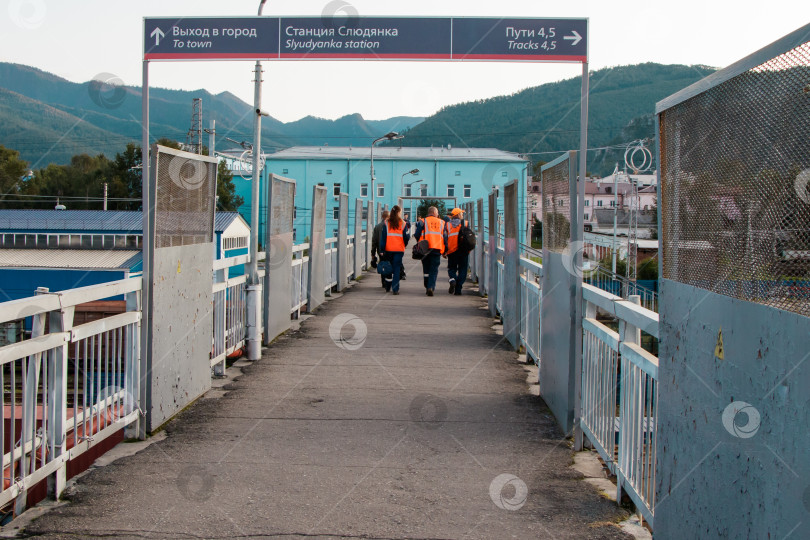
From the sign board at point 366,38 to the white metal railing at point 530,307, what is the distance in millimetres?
2286

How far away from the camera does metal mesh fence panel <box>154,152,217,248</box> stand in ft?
19.1

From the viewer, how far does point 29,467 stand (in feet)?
13.9

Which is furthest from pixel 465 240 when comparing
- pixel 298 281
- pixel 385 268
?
pixel 298 281

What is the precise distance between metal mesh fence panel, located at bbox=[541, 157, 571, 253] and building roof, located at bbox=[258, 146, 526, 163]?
83.2m

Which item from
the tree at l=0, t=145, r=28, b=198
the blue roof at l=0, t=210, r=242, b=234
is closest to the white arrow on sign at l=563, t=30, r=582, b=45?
the blue roof at l=0, t=210, r=242, b=234

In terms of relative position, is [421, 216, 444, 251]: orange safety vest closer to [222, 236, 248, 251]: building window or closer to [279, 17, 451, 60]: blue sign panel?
[279, 17, 451, 60]: blue sign panel

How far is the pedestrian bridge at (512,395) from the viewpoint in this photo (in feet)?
8.02

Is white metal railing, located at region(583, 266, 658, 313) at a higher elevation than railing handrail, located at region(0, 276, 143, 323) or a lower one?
lower

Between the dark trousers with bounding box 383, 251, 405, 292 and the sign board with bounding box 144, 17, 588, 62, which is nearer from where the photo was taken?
the sign board with bounding box 144, 17, 588, 62

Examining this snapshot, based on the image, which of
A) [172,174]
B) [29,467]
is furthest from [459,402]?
[29,467]

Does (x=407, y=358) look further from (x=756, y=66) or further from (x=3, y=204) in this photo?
(x=3, y=204)

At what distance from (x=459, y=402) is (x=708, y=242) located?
4.37 metres

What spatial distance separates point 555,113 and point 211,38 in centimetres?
15548

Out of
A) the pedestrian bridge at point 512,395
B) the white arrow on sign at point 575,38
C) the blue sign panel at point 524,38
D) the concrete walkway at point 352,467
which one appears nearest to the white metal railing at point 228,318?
the pedestrian bridge at point 512,395
